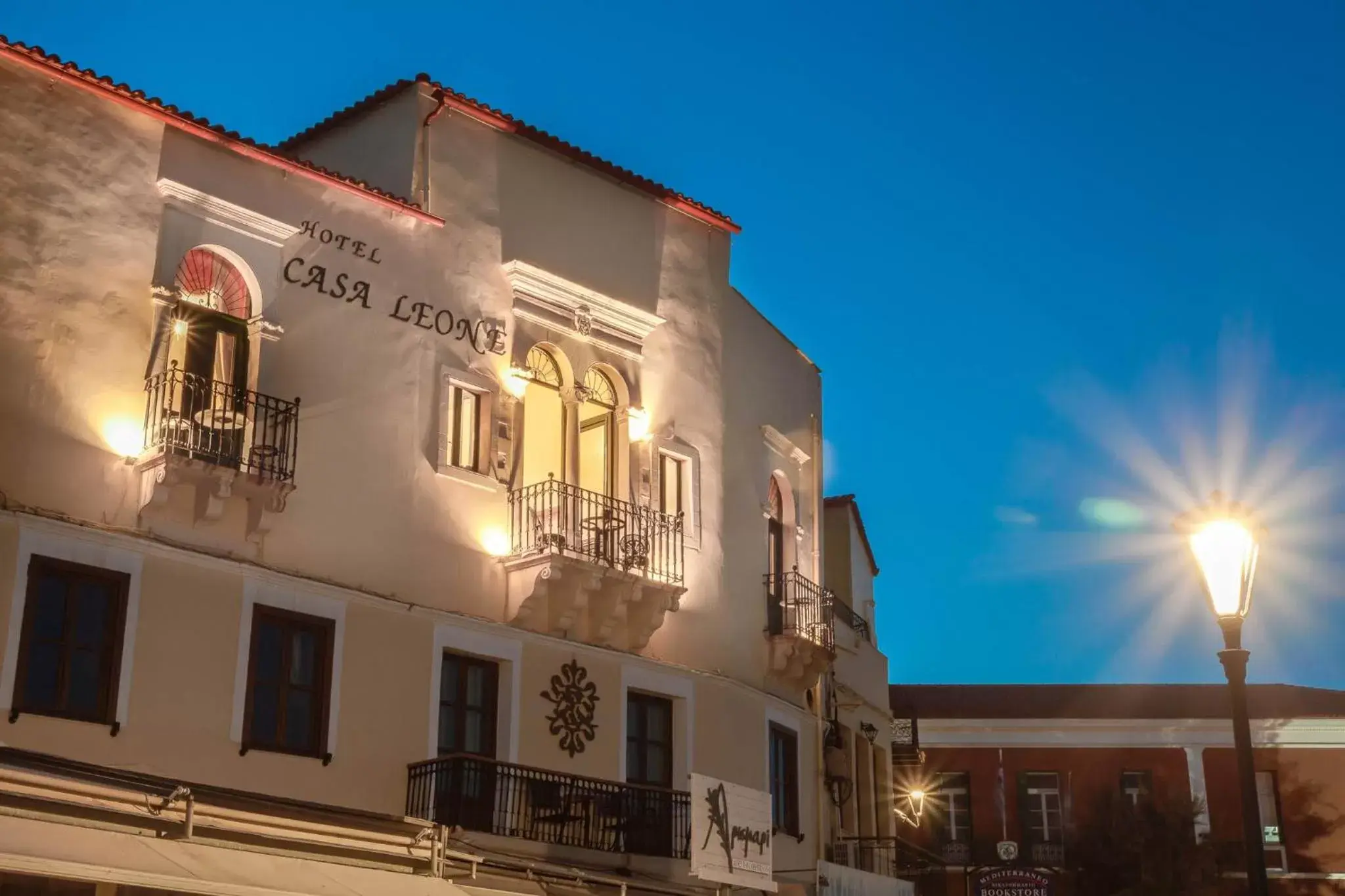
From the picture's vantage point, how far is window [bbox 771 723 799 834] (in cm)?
2275

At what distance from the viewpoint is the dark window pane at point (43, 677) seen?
15.2 metres

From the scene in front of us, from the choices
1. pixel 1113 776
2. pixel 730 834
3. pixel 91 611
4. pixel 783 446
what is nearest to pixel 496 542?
pixel 730 834

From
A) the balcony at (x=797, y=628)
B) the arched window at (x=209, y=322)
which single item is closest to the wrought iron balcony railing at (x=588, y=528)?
the balcony at (x=797, y=628)

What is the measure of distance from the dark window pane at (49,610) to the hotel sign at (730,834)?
22.0ft

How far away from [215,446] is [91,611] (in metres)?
2.07

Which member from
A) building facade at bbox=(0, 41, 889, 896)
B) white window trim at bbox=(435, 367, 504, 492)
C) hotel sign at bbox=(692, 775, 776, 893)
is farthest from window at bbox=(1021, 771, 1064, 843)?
white window trim at bbox=(435, 367, 504, 492)

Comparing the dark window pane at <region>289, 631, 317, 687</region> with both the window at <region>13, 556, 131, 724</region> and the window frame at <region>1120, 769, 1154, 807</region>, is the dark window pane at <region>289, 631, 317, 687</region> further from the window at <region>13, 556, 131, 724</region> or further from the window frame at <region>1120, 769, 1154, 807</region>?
the window frame at <region>1120, 769, 1154, 807</region>

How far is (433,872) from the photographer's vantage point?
54.1 ft

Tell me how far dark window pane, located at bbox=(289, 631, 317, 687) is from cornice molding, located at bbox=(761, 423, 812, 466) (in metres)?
8.50

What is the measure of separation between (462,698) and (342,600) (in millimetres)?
1991

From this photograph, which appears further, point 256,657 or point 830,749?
point 830,749

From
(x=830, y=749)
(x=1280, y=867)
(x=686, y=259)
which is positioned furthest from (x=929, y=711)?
(x=686, y=259)

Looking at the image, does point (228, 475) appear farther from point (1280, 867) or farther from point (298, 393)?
point (1280, 867)

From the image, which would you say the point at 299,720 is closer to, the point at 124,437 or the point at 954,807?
the point at 124,437
